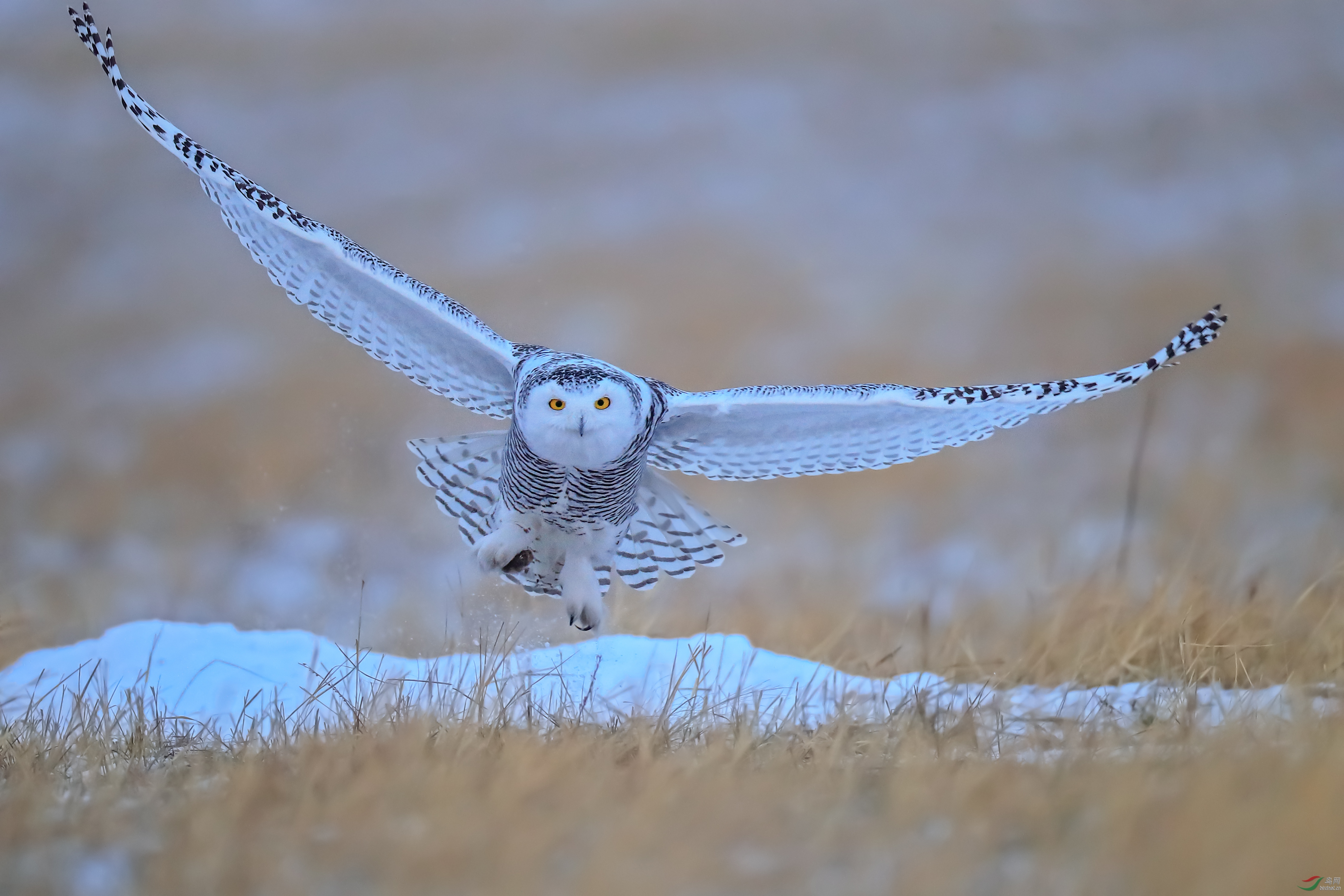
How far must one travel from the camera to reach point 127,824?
6.03ft

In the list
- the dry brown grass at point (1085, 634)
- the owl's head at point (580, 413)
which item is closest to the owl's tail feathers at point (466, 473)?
the owl's head at point (580, 413)

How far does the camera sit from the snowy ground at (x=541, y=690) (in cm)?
250

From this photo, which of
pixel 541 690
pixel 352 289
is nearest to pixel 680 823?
pixel 541 690

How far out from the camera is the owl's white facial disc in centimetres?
262

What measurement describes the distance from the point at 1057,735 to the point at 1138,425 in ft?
9.97

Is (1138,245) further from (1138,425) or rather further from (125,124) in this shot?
(125,124)

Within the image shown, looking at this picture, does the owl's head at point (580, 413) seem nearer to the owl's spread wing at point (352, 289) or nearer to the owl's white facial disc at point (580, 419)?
the owl's white facial disc at point (580, 419)

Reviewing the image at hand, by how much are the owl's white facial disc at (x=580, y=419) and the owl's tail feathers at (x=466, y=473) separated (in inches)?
31.3

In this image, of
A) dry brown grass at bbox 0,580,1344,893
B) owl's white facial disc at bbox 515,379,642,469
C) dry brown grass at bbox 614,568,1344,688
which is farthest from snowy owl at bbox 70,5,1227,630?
dry brown grass at bbox 0,580,1344,893

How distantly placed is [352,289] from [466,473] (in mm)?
829

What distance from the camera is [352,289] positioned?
3.06m

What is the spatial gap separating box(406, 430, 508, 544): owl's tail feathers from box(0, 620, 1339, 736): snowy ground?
1.73 feet

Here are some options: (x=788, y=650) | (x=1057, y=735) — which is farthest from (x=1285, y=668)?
(x=788, y=650)

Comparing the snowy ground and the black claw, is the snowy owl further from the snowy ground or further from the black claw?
the snowy ground
